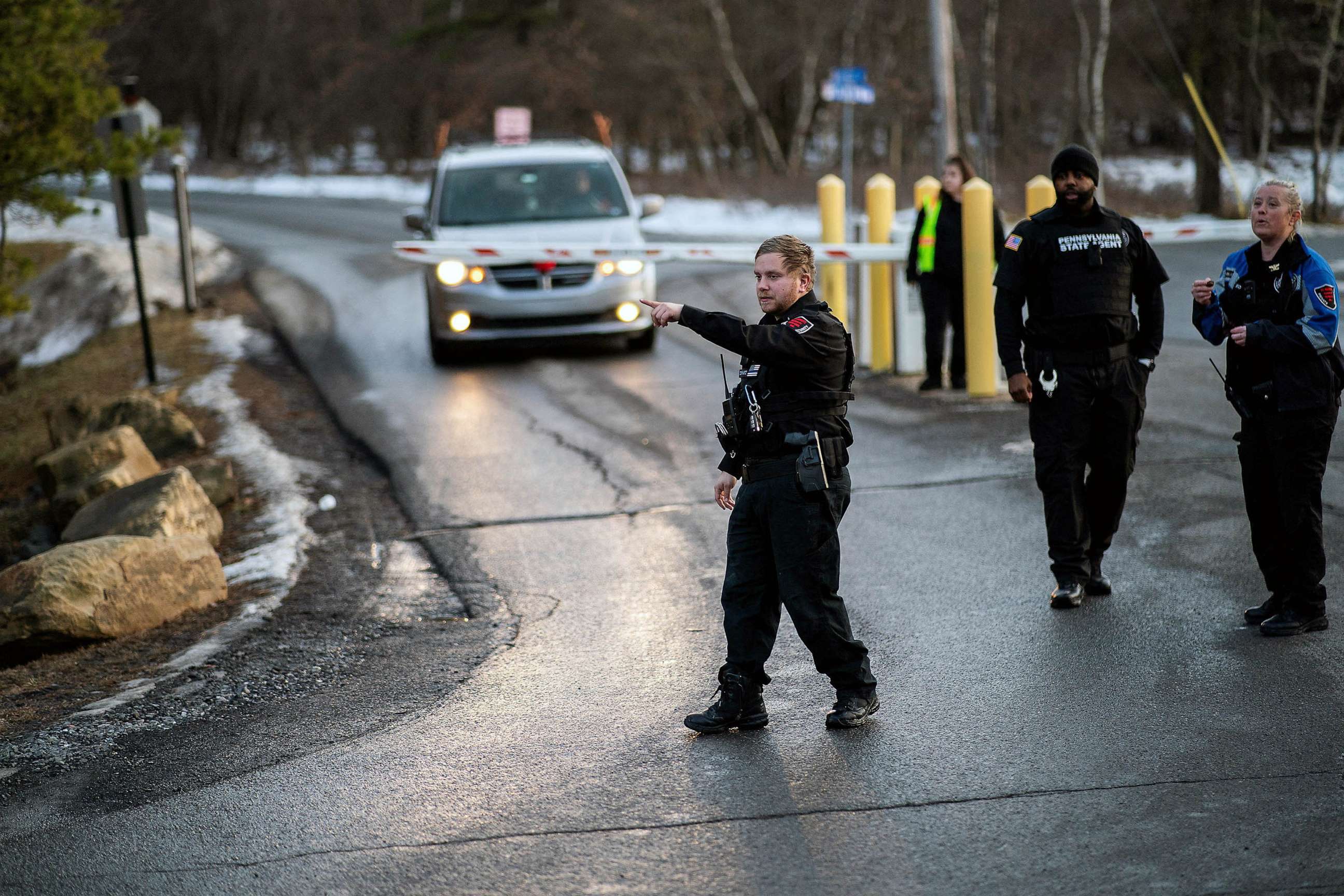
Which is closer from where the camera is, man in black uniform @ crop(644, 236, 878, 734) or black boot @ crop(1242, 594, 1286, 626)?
man in black uniform @ crop(644, 236, 878, 734)

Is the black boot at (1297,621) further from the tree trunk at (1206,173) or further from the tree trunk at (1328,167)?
the tree trunk at (1206,173)

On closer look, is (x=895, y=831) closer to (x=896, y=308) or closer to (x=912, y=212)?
(x=896, y=308)

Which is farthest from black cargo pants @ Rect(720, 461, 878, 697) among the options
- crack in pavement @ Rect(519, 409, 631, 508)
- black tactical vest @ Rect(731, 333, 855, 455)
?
crack in pavement @ Rect(519, 409, 631, 508)

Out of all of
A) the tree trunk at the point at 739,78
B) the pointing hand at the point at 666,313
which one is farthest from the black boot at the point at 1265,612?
the tree trunk at the point at 739,78

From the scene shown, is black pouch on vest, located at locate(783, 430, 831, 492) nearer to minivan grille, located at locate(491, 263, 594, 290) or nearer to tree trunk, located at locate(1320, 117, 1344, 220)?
minivan grille, located at locate(491, 263, 594, 290)

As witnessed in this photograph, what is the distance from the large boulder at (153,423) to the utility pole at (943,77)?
1296 cm

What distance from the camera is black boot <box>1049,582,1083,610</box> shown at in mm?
6223

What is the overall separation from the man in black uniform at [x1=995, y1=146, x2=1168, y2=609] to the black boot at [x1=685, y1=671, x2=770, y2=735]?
1835 millimetres

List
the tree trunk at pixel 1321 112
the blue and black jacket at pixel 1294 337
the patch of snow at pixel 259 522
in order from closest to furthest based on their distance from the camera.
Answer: the blue and black jacket at pixel 1294 337, the patch of snow at pixel 259 522, the tree trunk at pixel 1321 112

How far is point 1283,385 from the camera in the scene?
568cm

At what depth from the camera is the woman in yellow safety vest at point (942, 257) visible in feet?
36.0

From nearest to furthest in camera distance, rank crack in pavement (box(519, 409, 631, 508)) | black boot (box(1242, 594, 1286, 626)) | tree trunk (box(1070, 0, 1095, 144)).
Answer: black boot (box(1242, 594, 1286, 626))
crack in pavement (box(519, 409, 631, 508))
tree trunk (box(1070, 0, 1095, 144))

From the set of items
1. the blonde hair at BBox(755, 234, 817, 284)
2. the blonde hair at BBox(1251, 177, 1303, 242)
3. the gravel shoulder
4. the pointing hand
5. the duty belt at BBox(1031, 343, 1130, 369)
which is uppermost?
the blonde hair at BBox(1251, 177, 1303, 242)

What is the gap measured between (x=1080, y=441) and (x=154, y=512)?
16.5 feet
